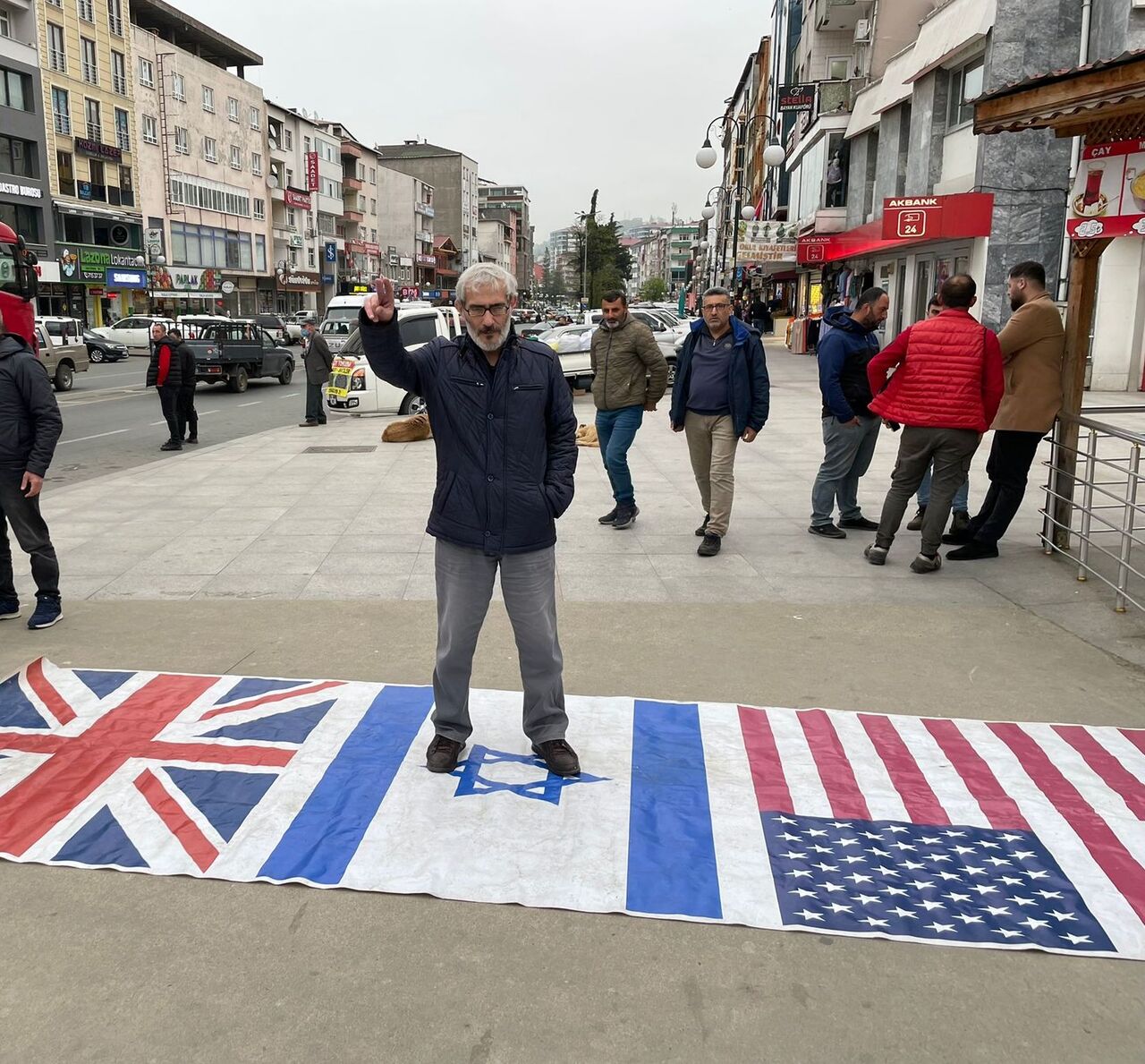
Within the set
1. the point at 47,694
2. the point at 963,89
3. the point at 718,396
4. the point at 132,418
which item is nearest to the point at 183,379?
the point at 132,418

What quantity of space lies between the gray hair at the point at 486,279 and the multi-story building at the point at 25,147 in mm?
47441

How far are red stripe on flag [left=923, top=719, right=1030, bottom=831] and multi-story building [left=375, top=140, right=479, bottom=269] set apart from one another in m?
121

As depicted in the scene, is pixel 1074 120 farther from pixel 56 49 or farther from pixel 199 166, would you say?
pixel 199 166

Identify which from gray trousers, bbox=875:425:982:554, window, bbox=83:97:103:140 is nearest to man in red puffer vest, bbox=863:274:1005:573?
gray trousers, bbox=875:425:982:554

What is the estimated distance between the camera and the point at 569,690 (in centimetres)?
498

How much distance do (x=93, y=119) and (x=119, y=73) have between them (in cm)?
382

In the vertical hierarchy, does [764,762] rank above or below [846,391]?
below

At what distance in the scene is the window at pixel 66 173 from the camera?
4847cm

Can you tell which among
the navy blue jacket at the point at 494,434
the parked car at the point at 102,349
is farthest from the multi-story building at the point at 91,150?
the navy blue jacket at the point at 494,434

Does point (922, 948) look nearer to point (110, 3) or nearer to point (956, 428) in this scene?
point (956, 428)

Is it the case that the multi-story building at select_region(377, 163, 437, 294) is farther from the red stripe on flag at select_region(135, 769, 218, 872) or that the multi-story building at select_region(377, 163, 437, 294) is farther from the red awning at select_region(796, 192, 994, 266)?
the red stripe on flag at select_region(135, 769, 218, 872)

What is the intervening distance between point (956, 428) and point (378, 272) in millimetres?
92118

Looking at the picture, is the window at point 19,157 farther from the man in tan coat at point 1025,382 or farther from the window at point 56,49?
the man in tan coat at point 1025,382

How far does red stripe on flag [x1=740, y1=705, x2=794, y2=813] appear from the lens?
152 inches
